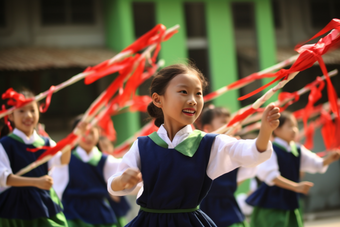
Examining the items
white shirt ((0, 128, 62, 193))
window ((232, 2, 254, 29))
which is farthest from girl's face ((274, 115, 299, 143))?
window ((232, 2, 254, 29))

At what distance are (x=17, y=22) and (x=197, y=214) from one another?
889cm

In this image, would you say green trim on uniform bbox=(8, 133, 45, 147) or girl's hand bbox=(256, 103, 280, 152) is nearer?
girl's hand bbox=(256, 103, 280, 152)

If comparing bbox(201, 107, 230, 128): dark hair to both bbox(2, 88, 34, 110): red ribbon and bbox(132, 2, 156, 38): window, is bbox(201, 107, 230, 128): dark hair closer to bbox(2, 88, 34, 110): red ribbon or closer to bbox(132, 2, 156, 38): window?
bbox(2, 88, 34, 110): red ribbon

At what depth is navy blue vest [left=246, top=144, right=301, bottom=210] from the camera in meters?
3.69

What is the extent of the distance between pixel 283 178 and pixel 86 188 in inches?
67.4

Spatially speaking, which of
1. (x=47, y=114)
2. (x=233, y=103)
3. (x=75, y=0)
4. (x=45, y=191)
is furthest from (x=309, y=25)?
(x=45, y=191)

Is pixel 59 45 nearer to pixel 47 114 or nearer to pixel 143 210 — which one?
pixel 47 114

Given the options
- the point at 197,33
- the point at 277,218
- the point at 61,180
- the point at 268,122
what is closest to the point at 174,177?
the point at 268,122

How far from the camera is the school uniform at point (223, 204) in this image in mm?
3357

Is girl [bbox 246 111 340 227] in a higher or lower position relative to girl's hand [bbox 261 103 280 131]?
lower

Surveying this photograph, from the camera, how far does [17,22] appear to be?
32.3 feet

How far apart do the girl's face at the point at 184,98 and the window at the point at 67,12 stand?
8.70 metres

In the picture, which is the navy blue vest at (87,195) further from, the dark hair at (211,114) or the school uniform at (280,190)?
the school uniform at (280,190)

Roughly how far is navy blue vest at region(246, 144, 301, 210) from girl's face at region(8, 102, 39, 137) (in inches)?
79.2
